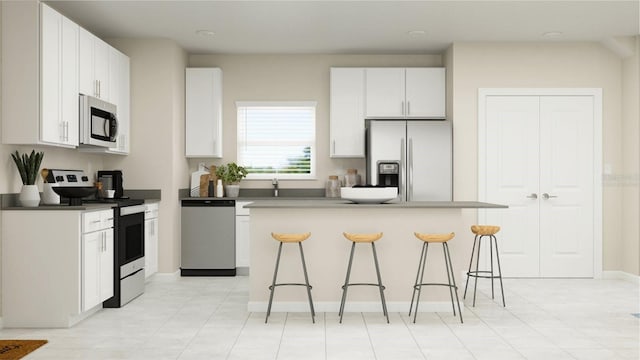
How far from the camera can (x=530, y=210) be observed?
7027 millimetres

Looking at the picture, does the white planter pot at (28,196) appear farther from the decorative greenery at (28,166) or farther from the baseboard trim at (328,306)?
the baseboard trim at (328,306)

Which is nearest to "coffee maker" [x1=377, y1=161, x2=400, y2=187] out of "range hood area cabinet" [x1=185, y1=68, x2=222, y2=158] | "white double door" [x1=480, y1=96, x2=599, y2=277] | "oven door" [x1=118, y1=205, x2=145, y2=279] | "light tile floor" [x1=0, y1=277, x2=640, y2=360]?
"white double door" [x1=480, y1=96, x2=599, y2=277]

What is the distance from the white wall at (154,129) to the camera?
6770mm

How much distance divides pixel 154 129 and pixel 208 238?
141 centimetres

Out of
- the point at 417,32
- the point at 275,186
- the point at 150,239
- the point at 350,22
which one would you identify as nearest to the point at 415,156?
the point at 417,32

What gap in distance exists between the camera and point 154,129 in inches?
267

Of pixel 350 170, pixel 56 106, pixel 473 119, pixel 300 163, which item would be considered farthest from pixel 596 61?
pixel 56 106

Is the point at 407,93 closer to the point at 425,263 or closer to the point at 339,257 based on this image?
the point at 425,263

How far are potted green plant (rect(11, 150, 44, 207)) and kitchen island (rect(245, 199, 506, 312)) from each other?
1744mm

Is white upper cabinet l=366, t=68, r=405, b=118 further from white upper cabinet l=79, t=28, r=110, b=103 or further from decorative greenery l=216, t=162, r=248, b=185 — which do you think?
white upper cabinet l=79, t=28, r=110, b=103

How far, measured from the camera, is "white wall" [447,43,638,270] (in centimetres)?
700

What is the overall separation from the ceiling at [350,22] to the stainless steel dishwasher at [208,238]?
6.33 feet

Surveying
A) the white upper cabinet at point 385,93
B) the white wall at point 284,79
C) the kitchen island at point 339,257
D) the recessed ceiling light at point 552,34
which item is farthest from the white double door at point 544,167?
the kitchen island at point 339,257

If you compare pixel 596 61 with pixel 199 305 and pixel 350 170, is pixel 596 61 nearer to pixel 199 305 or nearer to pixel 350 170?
pixel 350 170
